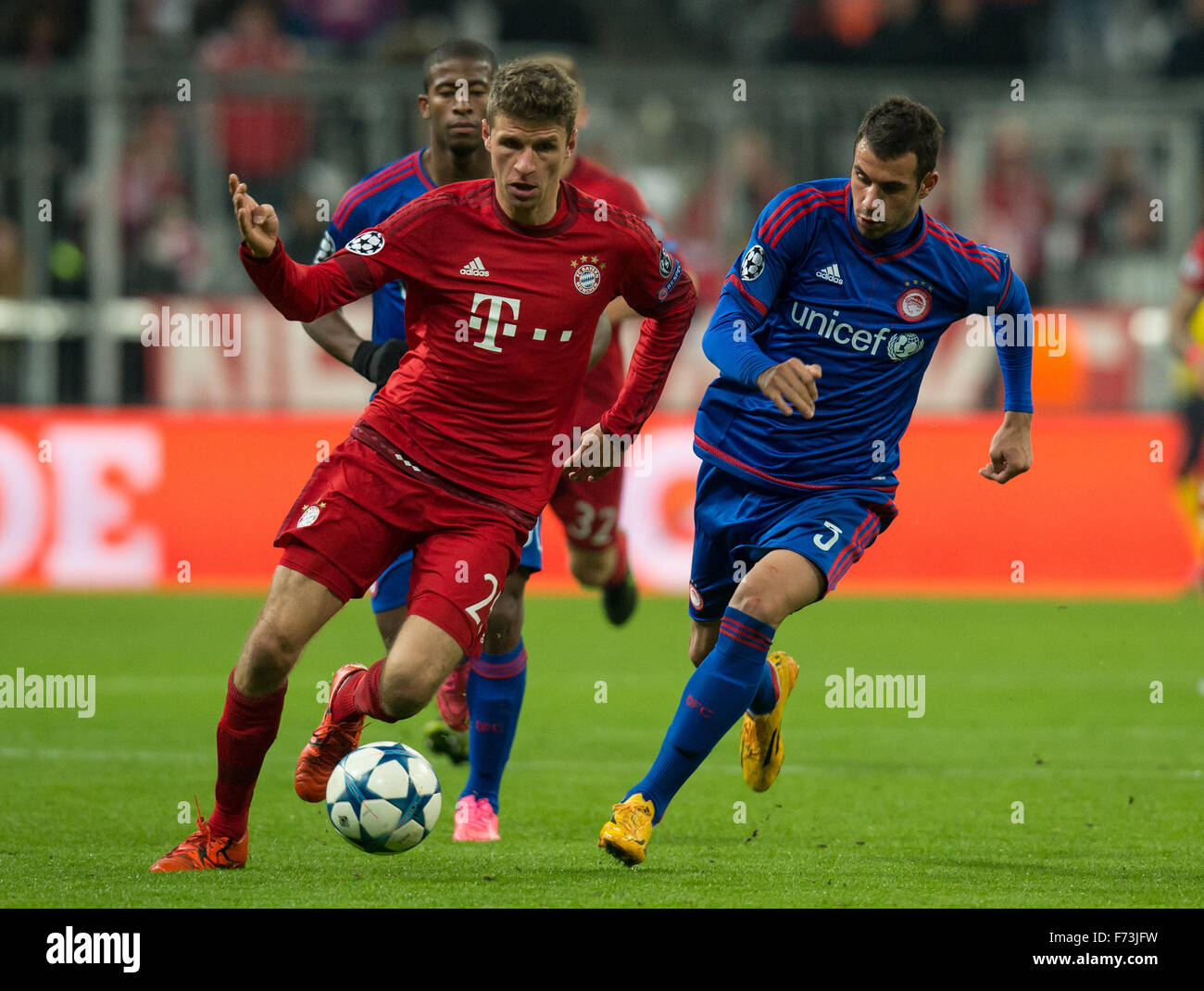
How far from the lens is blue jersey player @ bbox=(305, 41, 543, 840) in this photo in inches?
249

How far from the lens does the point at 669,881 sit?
5.36 meters

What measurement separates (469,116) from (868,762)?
3321mm

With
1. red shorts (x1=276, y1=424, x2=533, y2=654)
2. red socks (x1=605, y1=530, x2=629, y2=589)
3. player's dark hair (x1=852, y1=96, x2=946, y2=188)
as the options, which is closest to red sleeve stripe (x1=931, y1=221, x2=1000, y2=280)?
player's dark hair (x1=852, y1=96, x2=946, y2=188)

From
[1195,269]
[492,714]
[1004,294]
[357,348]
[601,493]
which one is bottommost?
[492,714]

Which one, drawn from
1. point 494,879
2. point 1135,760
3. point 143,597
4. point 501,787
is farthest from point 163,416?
point 494,879

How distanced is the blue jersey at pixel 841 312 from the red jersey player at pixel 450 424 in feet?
1.75

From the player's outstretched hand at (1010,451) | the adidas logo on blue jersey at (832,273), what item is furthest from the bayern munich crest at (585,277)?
the player's outstretched hand at (1010,451)

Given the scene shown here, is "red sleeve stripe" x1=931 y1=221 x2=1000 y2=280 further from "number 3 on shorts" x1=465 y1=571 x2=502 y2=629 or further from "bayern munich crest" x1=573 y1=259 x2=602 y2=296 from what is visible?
"number 3 on shorts" x1=465 y1=571 x2=502 y2=629

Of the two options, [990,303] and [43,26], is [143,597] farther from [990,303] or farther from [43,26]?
[990,303]

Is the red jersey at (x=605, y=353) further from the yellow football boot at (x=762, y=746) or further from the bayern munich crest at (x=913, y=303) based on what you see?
the bayern munich crest at (x=913, y=303)

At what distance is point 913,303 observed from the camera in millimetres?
5957

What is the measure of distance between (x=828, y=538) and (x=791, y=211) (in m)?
1.02

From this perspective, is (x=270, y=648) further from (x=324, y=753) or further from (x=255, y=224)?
(x=255, y=224)

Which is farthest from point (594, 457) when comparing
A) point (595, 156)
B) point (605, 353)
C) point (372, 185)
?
point (595, 156)
